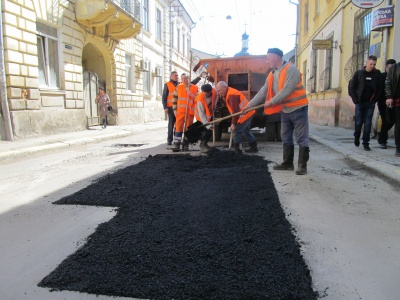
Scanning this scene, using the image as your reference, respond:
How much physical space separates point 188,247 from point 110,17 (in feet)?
39.0

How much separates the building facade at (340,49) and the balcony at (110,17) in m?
7.54

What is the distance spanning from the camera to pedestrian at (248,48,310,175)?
13.8ft

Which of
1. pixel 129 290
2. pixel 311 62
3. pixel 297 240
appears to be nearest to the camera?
pixel 129 290

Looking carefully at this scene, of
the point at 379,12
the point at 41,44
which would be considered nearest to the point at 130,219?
the point at 379,12

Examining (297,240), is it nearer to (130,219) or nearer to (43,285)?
(130,219)

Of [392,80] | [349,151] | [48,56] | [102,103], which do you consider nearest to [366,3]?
[392,80]

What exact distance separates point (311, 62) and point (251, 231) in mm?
15920

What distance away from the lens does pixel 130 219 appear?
8.46 feet

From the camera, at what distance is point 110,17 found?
39.6 ft

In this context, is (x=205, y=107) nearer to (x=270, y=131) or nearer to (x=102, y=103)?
(x=270, y=131)

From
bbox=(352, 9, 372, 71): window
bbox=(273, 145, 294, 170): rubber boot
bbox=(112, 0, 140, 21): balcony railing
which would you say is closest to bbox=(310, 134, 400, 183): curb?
bbox=(273, 145, 294, 170): rubber boot

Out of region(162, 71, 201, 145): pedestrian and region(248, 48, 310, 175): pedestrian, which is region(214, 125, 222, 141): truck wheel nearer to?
region(162, 71, 201, 145): pedestrian

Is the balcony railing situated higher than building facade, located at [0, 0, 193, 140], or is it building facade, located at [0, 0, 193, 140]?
the balcony railing

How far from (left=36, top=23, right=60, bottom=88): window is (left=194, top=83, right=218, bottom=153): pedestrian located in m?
5.92
